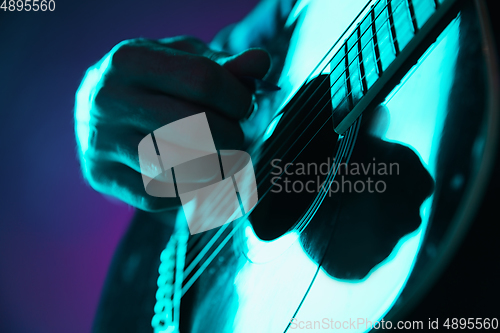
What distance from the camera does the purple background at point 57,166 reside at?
2.70 ft

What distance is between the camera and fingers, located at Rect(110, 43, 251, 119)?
340 millimetres

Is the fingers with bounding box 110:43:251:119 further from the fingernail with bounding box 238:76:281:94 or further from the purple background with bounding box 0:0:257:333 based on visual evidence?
the purple background with bounding box 0:0:257:333

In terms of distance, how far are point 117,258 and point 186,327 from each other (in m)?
0.26

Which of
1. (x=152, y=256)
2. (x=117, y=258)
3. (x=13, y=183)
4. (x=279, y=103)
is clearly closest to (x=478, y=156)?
(x=279, y=103)

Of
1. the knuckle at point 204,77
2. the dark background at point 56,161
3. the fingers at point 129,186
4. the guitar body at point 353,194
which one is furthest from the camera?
the dark background at point 56,161

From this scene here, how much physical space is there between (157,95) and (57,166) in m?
0.65

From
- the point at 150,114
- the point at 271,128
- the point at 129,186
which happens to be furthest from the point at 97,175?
the point at 271,128

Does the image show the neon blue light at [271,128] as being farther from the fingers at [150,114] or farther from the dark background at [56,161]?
the dark background at [56,161]

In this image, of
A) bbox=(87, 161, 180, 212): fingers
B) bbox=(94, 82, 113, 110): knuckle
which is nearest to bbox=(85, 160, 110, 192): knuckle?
bbox=(87, 161, 180, 212): fingers

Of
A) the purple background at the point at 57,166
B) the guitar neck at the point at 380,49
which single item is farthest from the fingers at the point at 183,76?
the purple background at the point at 57,166

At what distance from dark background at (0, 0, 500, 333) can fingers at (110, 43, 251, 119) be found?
496 mm

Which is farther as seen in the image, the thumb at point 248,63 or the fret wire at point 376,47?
the thumb at point 248,63

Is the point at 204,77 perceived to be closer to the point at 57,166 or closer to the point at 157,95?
the point at 157,95

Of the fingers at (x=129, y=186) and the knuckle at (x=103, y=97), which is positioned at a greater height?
the knuckle at (x=103, y=97)
